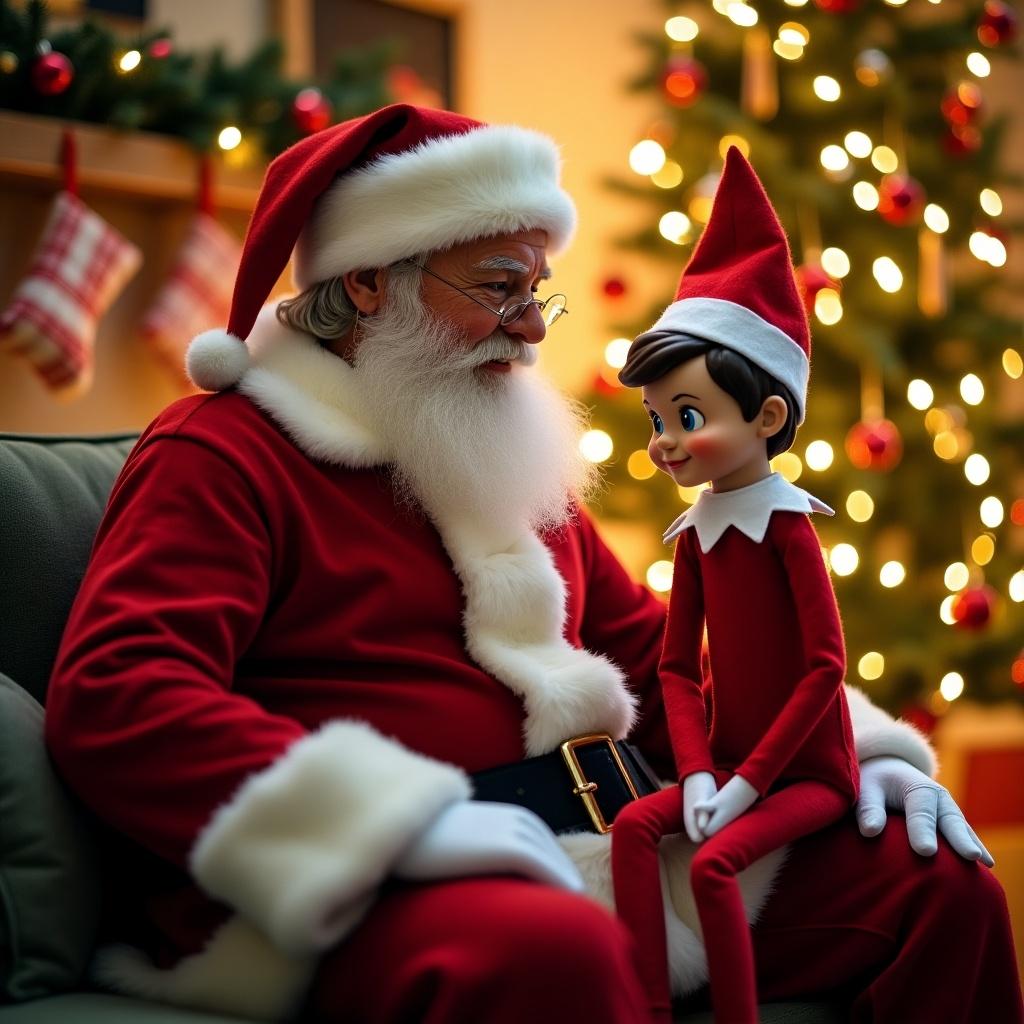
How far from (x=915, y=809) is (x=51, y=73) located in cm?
209

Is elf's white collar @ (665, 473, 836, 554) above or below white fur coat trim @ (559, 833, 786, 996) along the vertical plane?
above

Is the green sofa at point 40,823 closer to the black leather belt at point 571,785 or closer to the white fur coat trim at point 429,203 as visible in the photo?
the black leather belt at point 571,785

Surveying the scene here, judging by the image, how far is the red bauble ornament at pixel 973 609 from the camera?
3.35 meters

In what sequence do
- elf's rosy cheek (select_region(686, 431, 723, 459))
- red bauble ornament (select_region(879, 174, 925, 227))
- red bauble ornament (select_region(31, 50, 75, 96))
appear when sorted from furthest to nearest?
1. red bauble ornament (select_region(879, 174, 925, 227))
2. red bauble ornament (select_region(31, 50, 75, 96))
3. elf's rosy cheek (select_region(686, 431, 723, 459))

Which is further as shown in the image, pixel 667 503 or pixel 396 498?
pixel 667 503

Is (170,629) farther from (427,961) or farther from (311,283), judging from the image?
(311,283)

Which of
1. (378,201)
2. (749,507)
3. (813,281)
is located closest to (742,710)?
(749,507)

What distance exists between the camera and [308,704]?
4.83 ft

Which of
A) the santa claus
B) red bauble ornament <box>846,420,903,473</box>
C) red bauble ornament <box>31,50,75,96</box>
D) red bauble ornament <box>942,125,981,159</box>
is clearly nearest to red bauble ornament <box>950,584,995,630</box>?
red bauble ornament <box>846,420,903,473</box>

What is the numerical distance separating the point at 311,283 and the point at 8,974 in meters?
0.99

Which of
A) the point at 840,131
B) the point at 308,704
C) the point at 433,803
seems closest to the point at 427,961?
the point at 433,803

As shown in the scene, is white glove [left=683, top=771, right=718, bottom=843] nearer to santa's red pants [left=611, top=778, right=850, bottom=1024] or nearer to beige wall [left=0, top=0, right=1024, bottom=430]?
santa's red pants [left=611, top=778, right=850, bottom=1024]

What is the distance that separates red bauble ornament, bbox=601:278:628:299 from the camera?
12.1 feet

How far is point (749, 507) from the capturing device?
54.7 inches
